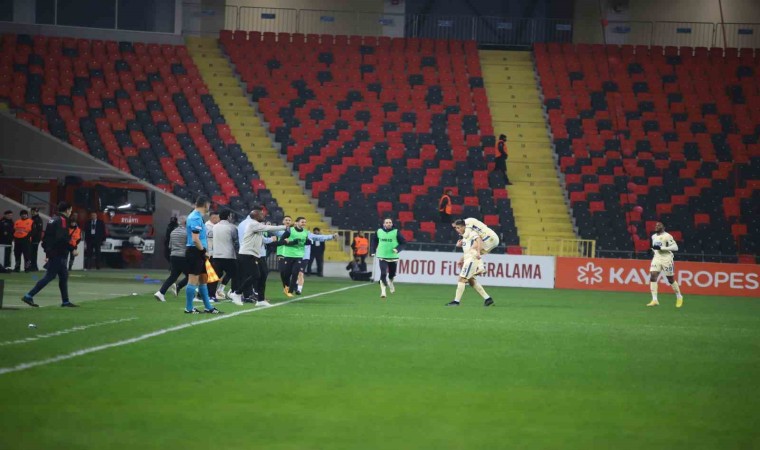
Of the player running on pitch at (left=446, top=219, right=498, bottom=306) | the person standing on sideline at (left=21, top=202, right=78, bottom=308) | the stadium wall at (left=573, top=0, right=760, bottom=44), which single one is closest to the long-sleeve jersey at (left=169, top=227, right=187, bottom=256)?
the person standing on sideline at (left=21, top=202, right=78, bottom=308)

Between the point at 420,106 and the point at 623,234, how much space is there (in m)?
11.5

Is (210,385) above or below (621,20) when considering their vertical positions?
below

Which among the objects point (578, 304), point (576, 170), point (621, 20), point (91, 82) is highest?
point (621, 20)

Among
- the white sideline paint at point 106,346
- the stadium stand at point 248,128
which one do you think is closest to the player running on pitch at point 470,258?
the white sideline paint at point 106,346

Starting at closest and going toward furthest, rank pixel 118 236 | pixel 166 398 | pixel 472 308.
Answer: pixel 166 398, pixel 472 308, pixel 118 236

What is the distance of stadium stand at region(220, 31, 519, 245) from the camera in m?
42.6

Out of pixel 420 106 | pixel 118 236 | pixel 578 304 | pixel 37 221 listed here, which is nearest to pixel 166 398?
pixel 578 304

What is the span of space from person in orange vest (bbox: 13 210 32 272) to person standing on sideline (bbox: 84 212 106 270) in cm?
374

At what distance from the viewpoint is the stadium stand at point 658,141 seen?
41.9m

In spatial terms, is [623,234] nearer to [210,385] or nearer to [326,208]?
[326,208]

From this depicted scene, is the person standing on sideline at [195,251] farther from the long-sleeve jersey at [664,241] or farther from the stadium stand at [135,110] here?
the stadium stand at [135,110]

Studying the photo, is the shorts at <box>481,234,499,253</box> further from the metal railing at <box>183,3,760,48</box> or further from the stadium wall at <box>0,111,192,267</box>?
the metal railing at <box>183,3,760,48</box>

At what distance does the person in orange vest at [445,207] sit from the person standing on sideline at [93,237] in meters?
12.2

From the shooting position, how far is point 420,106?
47.9m
